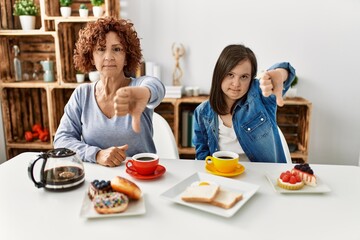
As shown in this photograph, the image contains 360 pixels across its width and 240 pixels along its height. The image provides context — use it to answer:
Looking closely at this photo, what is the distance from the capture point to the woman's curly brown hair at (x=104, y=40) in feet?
4.85

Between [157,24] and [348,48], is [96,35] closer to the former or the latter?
[157,24]

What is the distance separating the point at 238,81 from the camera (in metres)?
1.53

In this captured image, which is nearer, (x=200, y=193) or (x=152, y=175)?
(x=200, y=193)

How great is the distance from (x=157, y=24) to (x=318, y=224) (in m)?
2.35

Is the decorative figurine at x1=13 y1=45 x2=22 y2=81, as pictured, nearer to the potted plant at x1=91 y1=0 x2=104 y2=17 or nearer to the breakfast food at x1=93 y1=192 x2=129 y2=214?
the potted plant at x1=91 y1=0 x2=104 y2=17

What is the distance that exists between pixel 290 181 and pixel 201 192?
0.31 meters

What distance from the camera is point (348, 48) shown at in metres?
2.79

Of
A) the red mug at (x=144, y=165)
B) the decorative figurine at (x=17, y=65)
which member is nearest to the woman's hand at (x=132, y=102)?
the red mug at (x=144, y=165)

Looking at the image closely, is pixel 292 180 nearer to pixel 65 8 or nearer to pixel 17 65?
pixel 65 8

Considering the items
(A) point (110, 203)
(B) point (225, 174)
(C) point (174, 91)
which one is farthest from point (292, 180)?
(C) point (174, 91)

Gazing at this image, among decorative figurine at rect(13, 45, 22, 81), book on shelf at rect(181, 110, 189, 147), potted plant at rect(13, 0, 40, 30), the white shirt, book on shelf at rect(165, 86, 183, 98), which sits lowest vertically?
book on shelf at rect(181, 110, 189, 147)

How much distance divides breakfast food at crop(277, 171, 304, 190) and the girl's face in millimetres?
514

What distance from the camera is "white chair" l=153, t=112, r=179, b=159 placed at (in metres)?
1.65

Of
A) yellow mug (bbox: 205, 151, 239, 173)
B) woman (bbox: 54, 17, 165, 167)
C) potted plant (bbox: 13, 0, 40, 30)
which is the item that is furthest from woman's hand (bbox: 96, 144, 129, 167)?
potted plant (bbox: 13, 0, 40, 30)
